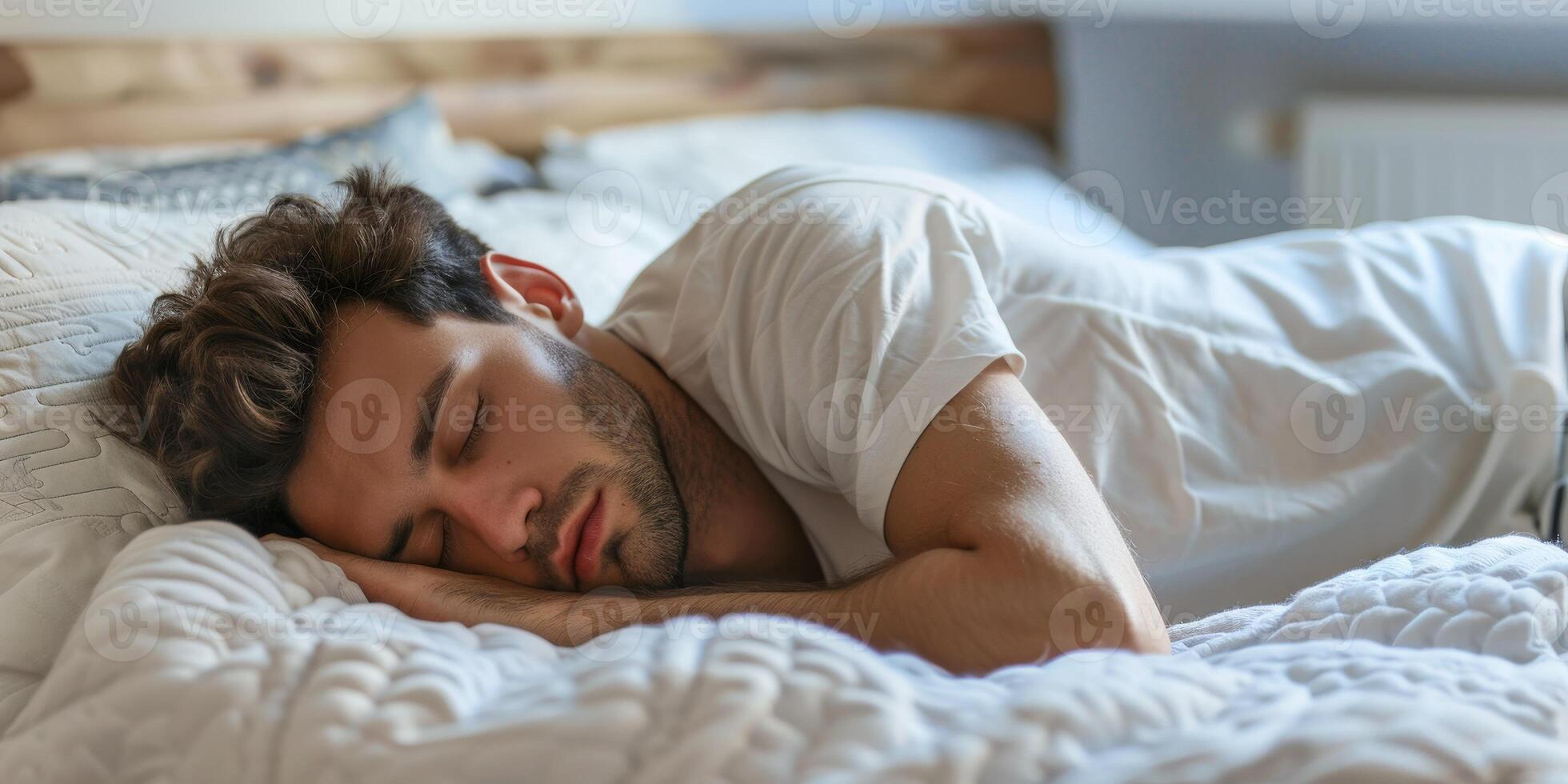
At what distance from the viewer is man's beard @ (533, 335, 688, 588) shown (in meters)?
1.01

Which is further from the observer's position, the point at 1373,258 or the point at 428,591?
the point at 1373,258

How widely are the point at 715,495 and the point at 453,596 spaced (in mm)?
300

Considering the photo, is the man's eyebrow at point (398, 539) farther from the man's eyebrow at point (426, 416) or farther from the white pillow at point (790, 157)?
the white pillow at point (790, 157)

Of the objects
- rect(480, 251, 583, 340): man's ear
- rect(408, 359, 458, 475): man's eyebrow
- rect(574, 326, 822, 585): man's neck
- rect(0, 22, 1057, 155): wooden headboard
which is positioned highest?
rect(0, 22, 1057, 155): wooden headboard

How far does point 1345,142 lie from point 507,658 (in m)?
2.01

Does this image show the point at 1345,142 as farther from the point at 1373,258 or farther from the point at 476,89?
the point at 476,89

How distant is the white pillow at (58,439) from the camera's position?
3.00 ft

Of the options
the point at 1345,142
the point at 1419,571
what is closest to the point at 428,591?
the point at 1419,571

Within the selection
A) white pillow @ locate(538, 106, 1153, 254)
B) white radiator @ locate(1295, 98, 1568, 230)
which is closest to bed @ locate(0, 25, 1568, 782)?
white pillow @ locate(538, 106, 1153, 254)

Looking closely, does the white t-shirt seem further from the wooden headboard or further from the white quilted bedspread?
the wooden headboard

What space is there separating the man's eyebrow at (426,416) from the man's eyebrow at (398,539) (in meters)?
0.04

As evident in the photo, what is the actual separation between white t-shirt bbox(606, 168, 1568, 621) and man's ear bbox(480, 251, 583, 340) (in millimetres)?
64

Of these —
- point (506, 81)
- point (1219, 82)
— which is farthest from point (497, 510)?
point (1219, 82)

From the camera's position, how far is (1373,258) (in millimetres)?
1361
